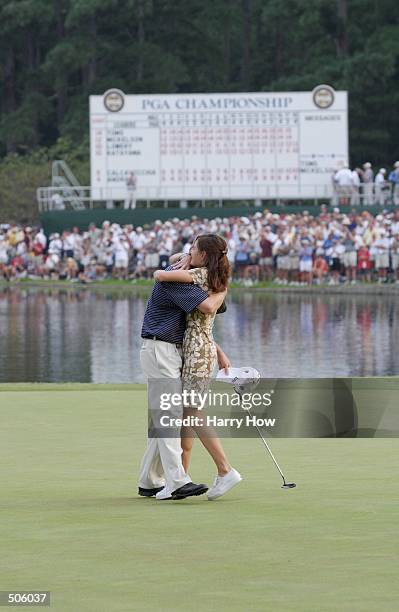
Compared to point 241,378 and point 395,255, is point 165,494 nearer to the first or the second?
point 241,378

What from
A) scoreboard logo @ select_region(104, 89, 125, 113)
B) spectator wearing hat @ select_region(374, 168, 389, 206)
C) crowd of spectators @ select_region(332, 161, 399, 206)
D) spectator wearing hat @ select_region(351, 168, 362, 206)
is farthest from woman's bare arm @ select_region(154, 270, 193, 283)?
scoreboard logo @ select_region(104, 89, 125, 113)

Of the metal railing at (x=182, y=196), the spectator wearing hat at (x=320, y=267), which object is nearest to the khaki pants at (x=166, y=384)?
the spectator wearing hat at (x=320, y=267)

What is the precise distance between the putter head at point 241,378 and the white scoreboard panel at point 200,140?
47.0 metres

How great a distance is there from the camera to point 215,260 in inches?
375

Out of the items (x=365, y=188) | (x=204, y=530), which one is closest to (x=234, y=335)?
(x=204, y=530)

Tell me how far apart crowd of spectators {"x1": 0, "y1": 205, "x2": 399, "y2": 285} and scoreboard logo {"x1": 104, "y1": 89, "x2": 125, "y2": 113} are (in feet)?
14.9

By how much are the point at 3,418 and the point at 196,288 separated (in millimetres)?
5135

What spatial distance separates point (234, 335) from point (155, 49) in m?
53.0

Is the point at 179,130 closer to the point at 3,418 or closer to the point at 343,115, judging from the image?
the point at 343,115

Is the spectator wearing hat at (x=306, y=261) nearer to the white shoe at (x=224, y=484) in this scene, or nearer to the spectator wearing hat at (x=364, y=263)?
the spectator wearing hat at (x=364, y=263)

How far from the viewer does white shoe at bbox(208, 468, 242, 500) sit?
9516 millimetres

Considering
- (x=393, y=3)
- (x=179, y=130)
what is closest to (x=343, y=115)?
(x=179, y=130)

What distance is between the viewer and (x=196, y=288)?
9.48m

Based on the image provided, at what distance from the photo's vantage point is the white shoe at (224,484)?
9516 mm
